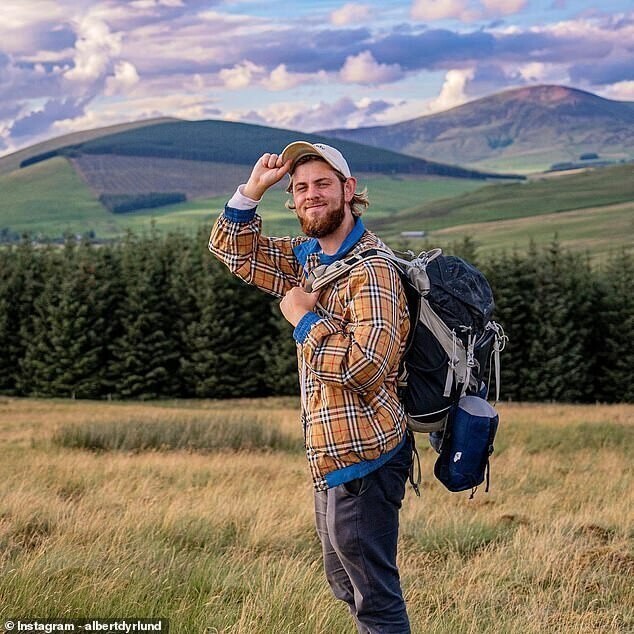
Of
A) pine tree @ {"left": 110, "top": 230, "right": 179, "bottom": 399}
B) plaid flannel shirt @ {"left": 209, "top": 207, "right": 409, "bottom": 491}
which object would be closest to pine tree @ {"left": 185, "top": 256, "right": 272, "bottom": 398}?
pine tree @ {"left": 110, "top": 230, "right": 179, "bottom": 399}

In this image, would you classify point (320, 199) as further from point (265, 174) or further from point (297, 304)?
point (297, 304)

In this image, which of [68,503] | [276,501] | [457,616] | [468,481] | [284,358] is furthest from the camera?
[284,358]

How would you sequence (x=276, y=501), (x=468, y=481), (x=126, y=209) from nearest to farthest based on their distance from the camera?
(x=468, y=481), (x=276, y=501), (x=126, y=209)

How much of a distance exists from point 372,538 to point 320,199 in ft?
4.42

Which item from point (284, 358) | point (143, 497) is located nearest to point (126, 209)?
point (284, 358)

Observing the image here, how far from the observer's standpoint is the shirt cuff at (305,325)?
Result: 132 inches

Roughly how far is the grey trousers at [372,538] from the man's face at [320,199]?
0.95 metres

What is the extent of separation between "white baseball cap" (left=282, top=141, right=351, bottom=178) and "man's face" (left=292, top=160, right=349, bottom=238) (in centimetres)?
3

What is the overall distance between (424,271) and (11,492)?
5.03 meters

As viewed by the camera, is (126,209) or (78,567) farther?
(126,209)

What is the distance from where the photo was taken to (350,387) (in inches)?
131

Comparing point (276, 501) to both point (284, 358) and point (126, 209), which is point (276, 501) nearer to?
point (284, 358)

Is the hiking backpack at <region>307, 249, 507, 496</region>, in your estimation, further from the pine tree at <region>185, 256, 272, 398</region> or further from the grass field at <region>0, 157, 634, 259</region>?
the grass field at <region>0, 157, 634, 259</region>

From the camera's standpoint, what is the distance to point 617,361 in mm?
45062
